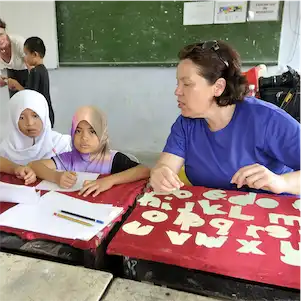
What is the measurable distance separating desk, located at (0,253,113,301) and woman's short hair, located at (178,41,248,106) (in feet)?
2.55

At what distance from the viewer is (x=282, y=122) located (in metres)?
1.20

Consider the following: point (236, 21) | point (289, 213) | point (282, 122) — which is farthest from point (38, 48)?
point (289, 213)

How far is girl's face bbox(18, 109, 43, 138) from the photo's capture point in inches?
70.2

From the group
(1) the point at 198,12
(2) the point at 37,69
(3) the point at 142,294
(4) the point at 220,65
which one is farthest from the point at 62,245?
(1) the point at 198,12

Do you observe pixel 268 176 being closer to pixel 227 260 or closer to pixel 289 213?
pixel 289 213

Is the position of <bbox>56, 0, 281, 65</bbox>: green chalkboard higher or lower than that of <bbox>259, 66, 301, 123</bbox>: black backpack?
higher

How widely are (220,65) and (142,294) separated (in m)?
0.85

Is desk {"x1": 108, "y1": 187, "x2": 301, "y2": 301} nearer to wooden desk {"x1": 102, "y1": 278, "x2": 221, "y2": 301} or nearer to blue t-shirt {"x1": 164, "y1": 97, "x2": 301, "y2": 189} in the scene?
wooden desk {"x1": 102, "y1": 278, "x2": 221, "y2": 301}

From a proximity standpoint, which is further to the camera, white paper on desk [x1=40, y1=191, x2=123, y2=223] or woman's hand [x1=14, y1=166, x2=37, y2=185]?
woman's hand [x1=14, y1=166, x2=37, y2=185]

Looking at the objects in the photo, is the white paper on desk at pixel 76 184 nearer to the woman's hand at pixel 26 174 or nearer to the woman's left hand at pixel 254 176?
the woman's hand at pixel 26 174

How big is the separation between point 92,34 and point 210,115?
8.12 feet

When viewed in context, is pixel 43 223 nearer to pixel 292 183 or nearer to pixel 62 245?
pixel 62 245

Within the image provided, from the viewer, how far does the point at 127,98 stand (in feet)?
11.6

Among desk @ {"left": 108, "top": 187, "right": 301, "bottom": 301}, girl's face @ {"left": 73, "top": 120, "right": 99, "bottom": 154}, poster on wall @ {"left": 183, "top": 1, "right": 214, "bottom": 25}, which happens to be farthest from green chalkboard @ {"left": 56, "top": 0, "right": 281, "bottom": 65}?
desk @ {"left": 108, "top": 187, "right": 301, "bottom": 301}
